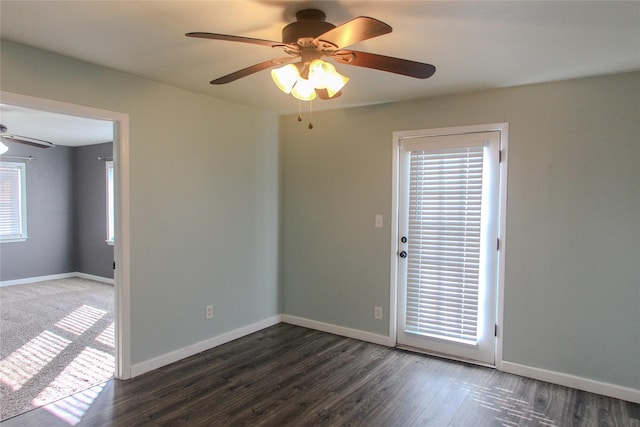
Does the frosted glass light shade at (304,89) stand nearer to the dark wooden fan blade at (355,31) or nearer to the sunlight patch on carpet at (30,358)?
the dark wooden fan blade at (355,31)

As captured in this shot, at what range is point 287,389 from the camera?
2.89 meters

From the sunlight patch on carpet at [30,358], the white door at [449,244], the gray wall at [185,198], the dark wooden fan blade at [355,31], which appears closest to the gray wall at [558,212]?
the white door at [449,244]

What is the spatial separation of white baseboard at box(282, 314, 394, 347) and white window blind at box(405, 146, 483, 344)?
0.30 metres

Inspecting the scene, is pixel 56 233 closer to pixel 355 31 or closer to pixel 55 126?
pixel 55 126

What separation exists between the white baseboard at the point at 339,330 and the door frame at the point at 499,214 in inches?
4.2

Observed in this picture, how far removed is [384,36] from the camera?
2178 millimetres

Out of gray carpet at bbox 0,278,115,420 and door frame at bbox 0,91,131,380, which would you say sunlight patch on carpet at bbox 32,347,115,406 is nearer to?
gray carpet at bbox 0,278,115,420

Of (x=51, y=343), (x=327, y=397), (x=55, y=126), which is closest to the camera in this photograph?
(x=327, y=397)

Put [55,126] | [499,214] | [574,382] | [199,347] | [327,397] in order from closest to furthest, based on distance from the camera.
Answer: [327,397]
[574,382]
[499,214]
[199,347]
[55,126]

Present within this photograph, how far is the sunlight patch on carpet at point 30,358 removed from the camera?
9.79 ft

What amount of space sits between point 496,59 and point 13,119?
17.2 feet

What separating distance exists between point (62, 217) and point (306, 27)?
6696 mm

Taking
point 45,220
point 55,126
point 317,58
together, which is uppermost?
point 55,126

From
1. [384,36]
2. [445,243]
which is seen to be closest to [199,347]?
[445,243]
